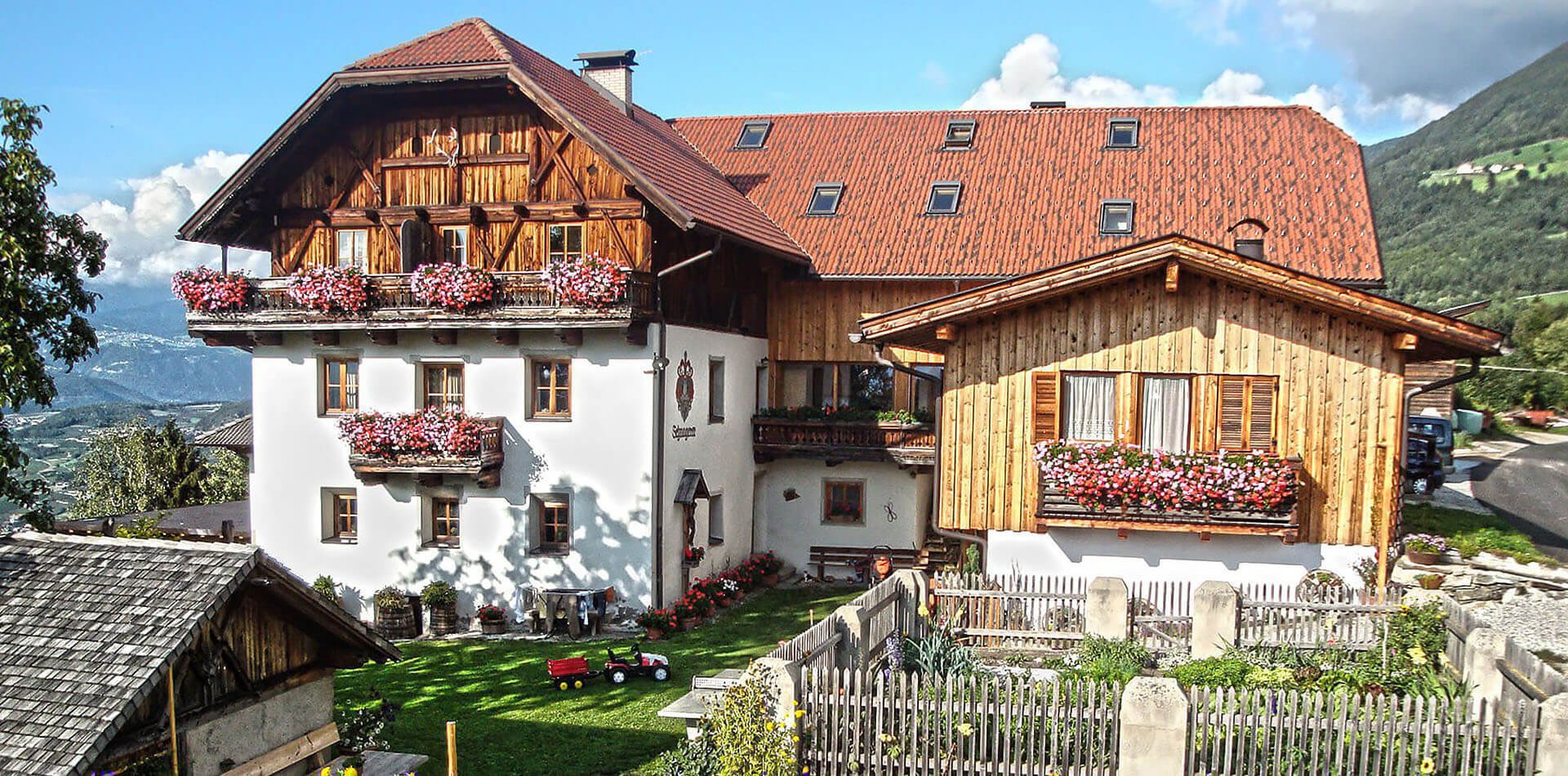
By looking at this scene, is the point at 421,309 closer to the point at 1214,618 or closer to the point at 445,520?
the point at 445,520

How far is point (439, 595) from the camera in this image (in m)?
20.7

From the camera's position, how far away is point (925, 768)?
11.0m

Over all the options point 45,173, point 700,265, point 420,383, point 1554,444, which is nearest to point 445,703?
point 420,383

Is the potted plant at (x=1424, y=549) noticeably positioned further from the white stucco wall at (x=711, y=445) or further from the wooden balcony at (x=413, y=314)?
the wooden balcony at (x=413, y=314)

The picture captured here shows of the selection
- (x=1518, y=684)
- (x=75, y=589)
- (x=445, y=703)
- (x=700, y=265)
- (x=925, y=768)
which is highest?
(x=700, y=265)

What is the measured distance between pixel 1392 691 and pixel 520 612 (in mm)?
14169

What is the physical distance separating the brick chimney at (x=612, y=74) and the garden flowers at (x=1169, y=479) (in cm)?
1478

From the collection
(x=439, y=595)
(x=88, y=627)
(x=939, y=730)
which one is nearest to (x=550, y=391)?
(x=439, y=595)

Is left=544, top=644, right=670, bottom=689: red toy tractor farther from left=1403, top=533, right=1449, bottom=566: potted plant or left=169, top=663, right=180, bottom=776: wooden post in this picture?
left=1403, top=533, right=1449, bottom=566: potted plant

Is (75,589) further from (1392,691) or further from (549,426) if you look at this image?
(1392,691)

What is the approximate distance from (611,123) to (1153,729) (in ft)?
53.4

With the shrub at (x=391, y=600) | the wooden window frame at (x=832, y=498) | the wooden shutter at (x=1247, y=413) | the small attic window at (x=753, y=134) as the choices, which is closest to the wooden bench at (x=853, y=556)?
the wooden window frame at (x=832, y=498)

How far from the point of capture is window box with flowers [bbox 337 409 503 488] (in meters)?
19.9

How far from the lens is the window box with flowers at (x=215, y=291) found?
2114 centimetres
